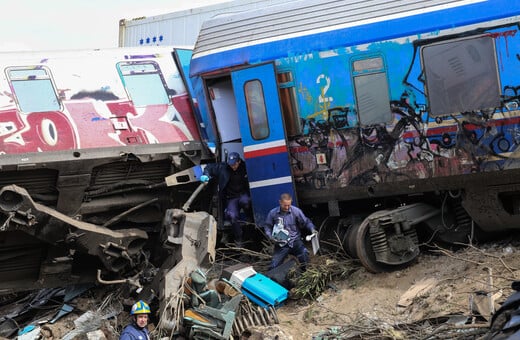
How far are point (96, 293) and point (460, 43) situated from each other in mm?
5596

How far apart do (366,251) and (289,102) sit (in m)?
2.00

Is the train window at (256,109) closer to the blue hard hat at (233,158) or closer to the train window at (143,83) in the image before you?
the blue hard hat at (233,158)

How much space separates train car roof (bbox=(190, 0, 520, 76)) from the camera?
28.0 ft

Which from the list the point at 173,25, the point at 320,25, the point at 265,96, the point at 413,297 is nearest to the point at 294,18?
the point at 320,25

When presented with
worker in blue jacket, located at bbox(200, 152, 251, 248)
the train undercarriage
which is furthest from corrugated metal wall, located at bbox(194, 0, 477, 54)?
the train undercarriage

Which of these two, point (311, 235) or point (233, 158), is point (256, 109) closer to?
point (233, 158)

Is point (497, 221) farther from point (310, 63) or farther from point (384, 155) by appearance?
point (310, 63)

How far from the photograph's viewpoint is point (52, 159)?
911 centimetres

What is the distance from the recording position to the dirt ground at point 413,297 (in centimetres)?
733

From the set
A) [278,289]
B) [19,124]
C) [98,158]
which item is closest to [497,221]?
[278,289]

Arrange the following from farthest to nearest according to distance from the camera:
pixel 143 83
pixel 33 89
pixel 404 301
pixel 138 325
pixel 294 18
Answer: pixel 143 83, pixel 33 89, pixel 294 18, pixel 404 301, pixel 138 325

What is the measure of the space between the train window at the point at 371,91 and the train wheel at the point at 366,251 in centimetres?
119

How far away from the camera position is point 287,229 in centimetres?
922

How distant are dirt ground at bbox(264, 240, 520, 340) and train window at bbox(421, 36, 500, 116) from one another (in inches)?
61.6
